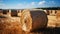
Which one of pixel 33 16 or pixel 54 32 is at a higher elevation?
pixel 33 16

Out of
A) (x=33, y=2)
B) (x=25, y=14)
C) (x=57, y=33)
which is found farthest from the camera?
(x=33, y=2)

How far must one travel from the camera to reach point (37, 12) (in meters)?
2.46

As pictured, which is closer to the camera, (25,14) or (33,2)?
(25,14)

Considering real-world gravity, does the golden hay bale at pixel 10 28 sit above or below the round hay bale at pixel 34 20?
below

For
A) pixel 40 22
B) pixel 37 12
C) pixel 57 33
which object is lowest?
pixel 57 33

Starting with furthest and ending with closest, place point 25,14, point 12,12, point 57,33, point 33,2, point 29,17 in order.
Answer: point 12,12
point 33,2
point 25,14
point 29,17
point 57,33

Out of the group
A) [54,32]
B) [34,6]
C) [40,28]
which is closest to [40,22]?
[40,28]

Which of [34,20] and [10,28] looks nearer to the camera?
[34,20]

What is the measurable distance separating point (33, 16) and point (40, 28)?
232mm

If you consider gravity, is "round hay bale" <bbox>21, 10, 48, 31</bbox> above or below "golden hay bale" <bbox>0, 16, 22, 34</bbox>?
above

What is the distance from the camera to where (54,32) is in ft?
7.83

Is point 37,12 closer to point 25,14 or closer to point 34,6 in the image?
point 25,14

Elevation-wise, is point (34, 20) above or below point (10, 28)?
above

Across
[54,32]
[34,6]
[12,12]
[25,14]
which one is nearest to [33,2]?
[34,6]
